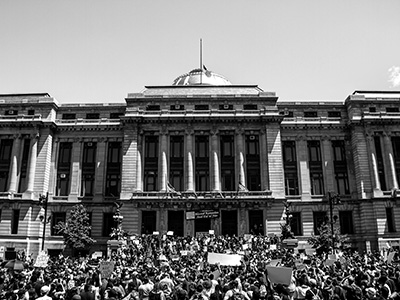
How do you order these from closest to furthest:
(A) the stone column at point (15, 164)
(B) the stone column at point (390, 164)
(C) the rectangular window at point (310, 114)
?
1. (B) the stone column at point (390, 164)
2. (A) the stone column at point (15, 164)
3. (C) the rectangular window at point (310, 114)

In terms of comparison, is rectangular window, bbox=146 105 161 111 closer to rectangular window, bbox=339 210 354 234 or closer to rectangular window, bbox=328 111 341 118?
rectangular window, bbox=328 111 341 118

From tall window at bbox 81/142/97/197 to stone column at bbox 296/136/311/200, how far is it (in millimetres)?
30696

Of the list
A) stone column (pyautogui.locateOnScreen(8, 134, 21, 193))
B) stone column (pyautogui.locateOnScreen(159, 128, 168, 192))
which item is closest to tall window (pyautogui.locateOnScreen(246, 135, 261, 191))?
stone column (pyautogui.locateOnScreen(159, 128, 168, 192))

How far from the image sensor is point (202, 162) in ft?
176

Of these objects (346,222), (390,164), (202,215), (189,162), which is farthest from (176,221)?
(390,164)

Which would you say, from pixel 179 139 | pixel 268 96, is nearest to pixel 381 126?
pixel 268 96

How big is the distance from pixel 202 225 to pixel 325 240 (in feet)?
52.3

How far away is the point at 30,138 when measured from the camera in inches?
2160

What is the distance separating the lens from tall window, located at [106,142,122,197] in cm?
5528

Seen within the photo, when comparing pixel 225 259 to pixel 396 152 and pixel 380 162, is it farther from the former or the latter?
pixel 396 152

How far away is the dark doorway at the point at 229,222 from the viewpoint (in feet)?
166

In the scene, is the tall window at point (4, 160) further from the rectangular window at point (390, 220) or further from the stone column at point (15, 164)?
the rectangular window at point (390, 220)

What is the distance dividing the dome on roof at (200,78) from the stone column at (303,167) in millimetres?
24373

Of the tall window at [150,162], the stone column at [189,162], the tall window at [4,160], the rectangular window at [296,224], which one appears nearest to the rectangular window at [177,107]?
the stone column at [189,162]
